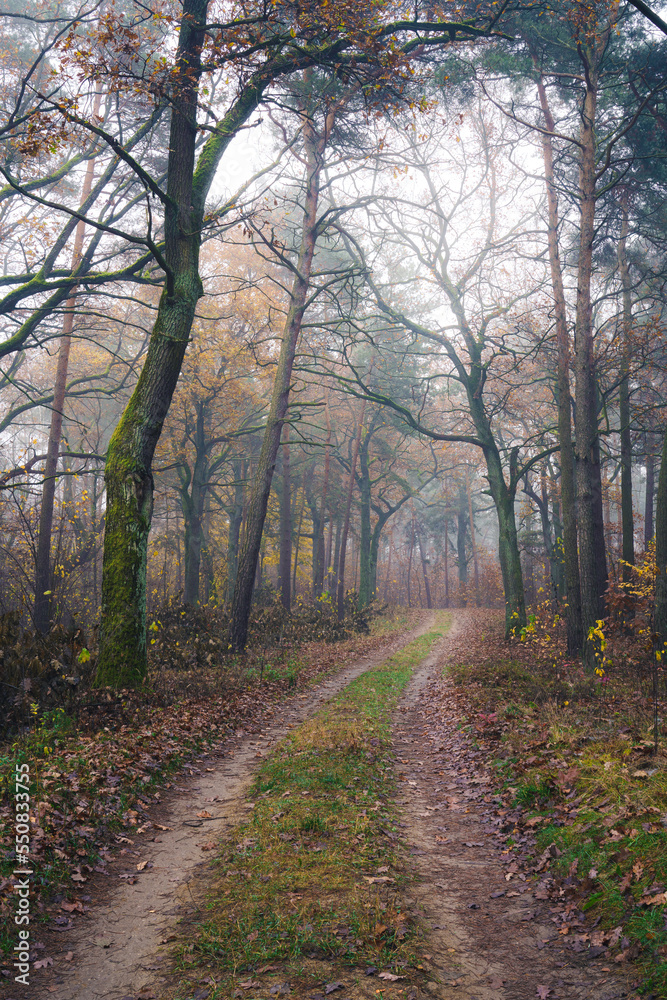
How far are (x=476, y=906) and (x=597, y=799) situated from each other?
1.45m

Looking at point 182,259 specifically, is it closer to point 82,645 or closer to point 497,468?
point 82,645

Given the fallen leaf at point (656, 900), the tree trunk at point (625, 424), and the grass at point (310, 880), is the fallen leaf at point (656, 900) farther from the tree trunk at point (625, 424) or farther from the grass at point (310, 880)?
the tree trunk at point (625, 424)

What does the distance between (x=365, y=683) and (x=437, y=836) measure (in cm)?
719

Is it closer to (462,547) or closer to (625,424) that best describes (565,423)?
(625,424)

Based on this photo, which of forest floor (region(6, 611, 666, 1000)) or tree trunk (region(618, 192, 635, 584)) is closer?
forest floor (region(6, 611, 666, 1000))

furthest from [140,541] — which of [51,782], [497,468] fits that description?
[497,468]

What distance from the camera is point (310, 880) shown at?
4.38 m

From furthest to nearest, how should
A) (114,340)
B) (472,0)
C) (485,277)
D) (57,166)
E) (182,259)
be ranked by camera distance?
(114,340)
(485,277)
(57,166)
(472,0)
(182,259)

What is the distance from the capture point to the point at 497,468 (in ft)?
56.5

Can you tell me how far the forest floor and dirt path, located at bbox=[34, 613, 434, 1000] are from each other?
0.05ft

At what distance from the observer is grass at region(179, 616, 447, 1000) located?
3529 mm

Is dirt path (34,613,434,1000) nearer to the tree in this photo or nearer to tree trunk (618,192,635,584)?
the tree

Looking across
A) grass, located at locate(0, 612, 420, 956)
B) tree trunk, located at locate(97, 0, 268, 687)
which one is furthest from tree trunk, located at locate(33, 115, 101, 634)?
grass, located at locate(0, 612, 420, 956)

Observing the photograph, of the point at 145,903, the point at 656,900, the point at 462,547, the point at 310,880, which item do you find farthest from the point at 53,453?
the point at 462,547
